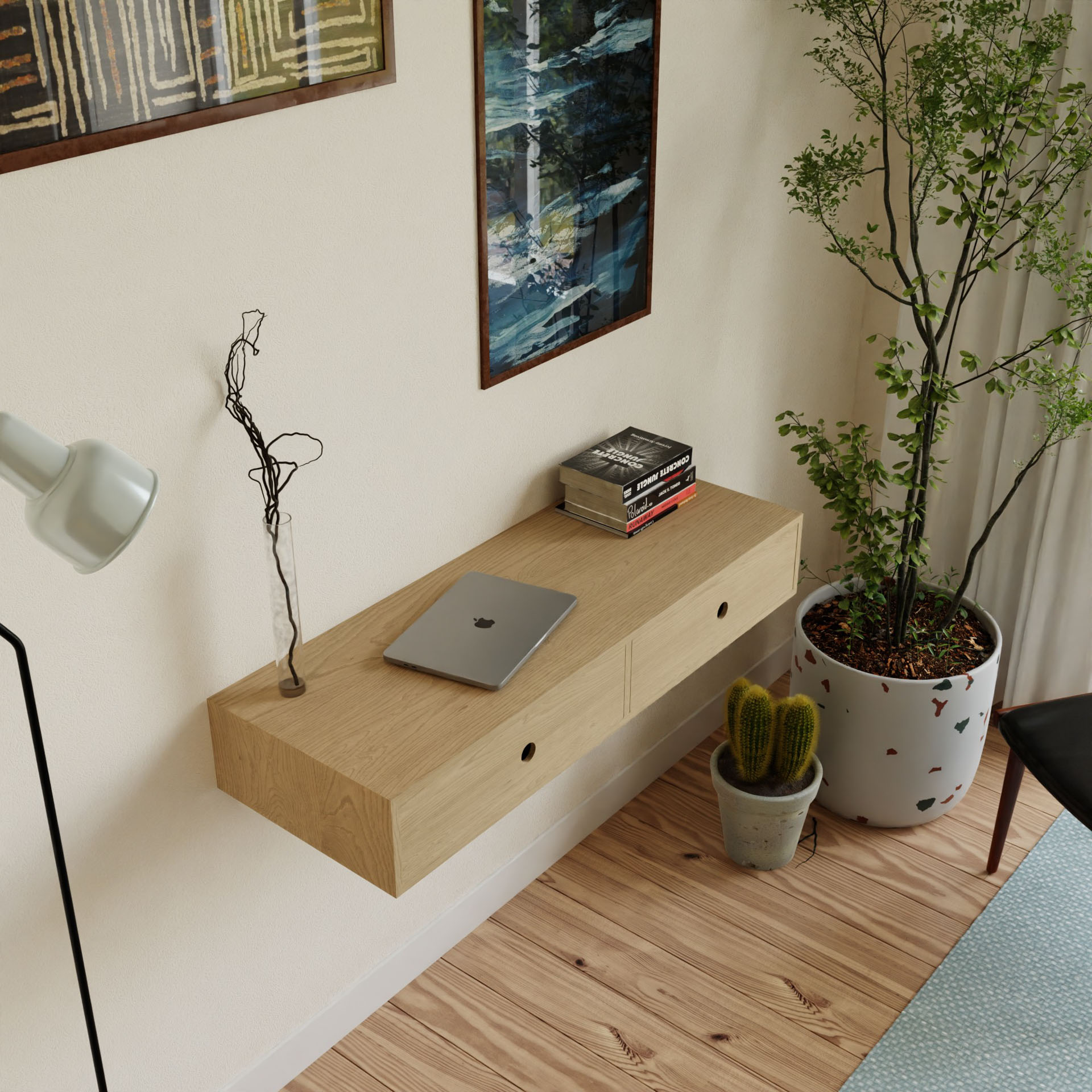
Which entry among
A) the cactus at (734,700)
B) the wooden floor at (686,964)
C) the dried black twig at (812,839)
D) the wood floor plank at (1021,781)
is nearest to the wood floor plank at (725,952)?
the wooden floor at (686,964)

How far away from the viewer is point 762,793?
2.54 m

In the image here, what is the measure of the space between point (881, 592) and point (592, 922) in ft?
3.14

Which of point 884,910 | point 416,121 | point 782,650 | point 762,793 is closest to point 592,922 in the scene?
point 762,793

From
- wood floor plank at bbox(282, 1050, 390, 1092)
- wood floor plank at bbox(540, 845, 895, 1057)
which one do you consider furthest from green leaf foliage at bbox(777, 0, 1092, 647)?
wood floor plank at bbox(282, 1050, 390, 1092)

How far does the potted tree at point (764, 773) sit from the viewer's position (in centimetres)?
247

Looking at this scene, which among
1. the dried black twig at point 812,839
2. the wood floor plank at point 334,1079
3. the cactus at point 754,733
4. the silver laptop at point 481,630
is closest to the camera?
the silver laptop at point 481,630

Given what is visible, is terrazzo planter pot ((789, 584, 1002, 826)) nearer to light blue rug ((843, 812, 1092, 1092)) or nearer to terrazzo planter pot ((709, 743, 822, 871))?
terrazzo planter pot ((709, 743, 822, 871))

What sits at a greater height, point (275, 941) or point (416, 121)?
point (416, 121)

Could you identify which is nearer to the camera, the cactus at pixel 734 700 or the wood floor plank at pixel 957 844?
the cactus at pixel 734 700

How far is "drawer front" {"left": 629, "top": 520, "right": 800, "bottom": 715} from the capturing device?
205 centimetres

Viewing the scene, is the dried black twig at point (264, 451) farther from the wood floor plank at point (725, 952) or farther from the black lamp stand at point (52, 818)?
the wood floor plank at point (725, 952)

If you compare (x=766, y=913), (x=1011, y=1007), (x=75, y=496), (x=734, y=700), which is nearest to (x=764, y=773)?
(x=734, y=700)

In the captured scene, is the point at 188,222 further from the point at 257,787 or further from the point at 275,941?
the point at 275,941

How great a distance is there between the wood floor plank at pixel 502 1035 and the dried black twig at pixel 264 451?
823mm
